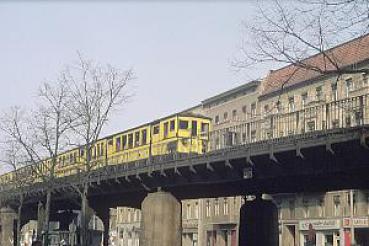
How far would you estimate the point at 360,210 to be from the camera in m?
54.8

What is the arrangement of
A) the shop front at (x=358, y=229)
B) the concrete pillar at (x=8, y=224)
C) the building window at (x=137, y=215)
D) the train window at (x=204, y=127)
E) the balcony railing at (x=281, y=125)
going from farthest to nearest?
the building window at (x=137, y=215), the concrete pillar at (x=8, y=224), the shop front at (x=358, y=229), the train window at (x=204, y=127), the balcony railing at (x=281, y=125)

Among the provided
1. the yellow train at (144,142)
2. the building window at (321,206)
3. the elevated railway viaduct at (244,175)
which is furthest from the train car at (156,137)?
the building window at (321,206)

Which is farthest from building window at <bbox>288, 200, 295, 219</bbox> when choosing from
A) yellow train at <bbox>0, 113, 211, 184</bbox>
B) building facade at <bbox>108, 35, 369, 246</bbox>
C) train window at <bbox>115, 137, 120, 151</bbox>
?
train window at <bbox>115, 137, 120, 151</bbox>

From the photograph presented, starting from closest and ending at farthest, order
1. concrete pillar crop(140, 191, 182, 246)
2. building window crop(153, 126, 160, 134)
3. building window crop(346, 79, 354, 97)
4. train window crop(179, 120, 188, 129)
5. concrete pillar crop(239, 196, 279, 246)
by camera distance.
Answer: concrete pillar crop(140, 191, 182, 246)
concrete pillar crop(239, 196, 279, 246)
train window crop(179, 120, 188, 129)
building window crop(153, 126, 160, 134)
building window crop(346, 79, 354, 97)

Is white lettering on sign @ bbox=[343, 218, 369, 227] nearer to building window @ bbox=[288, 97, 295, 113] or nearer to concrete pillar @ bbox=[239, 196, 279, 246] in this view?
building window @ bbox=[288, 97, 295, 113]

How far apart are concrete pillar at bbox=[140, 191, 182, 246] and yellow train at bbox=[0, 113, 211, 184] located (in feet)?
26.2

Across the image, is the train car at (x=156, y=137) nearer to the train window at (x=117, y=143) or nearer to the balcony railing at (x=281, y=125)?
the train window at (x=117, y=143)

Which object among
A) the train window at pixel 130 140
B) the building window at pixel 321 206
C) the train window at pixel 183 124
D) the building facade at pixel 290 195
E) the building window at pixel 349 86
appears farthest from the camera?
the building window at pixel 321 206

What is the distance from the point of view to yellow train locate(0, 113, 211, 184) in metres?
46.3

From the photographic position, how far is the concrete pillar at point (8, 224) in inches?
2662

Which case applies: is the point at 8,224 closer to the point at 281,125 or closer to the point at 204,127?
the point at 204,127

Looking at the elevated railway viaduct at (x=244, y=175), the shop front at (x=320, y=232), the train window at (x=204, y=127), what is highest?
the train window at (x=204, y=127)

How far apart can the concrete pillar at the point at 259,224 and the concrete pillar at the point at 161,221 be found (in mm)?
3759

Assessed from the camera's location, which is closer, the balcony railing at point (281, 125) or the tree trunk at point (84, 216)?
the balcony railing at point (281, 125)
